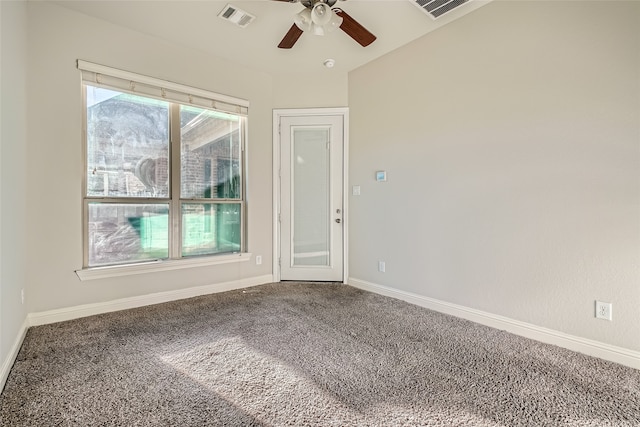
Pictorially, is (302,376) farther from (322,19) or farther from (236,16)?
(236,16)

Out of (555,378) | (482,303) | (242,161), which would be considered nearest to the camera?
(555,378)

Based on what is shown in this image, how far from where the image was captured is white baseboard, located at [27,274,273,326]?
248 centimetres

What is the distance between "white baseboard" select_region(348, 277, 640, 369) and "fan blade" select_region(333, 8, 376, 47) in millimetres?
2445

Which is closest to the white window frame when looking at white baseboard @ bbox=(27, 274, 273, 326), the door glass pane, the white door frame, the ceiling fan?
white baseboard @ bbox=(27, 274, 273, 326)

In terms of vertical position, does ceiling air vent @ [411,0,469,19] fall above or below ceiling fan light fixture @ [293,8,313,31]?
above

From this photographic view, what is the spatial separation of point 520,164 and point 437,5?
1470mm

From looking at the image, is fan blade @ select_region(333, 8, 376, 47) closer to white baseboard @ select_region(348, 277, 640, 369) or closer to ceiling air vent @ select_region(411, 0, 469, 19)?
ceiling air vent @ select_region(411, 0, 469, 19)

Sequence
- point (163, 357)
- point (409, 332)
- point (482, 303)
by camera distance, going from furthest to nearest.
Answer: point (482, 303) < point (409, 332) < point (163, 357)

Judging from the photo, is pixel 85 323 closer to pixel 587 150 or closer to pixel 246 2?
pixel 246 2

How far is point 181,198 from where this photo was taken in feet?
10.6

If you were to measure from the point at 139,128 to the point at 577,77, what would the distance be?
3737mm

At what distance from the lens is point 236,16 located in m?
2.61

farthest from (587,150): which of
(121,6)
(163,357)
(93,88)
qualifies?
(93,88)

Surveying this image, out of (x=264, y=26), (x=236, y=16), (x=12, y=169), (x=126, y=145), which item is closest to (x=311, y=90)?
(x=264, y=26)
